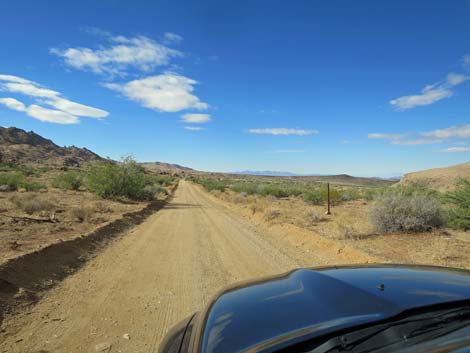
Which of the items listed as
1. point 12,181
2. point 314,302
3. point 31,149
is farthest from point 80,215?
point 31,149

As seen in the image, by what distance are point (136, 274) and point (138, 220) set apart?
9264mm

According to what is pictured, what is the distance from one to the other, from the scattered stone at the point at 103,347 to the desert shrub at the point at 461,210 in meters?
13.5

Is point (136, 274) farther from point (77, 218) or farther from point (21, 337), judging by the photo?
point (77, 218)

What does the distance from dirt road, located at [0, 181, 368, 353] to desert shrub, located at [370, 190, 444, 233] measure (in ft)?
13.1

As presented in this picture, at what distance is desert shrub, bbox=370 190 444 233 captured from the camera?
12172 mm

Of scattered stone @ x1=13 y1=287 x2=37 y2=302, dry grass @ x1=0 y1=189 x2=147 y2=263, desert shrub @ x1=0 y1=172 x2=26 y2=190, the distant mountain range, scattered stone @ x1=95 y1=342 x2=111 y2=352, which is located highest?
the distant mountain range

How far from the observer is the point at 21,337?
180 inches

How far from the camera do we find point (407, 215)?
40.5ft

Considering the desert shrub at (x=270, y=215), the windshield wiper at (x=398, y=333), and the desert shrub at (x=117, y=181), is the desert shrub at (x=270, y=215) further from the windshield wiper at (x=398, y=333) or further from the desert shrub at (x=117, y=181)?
the windshield wiper at (x=398, y=333)

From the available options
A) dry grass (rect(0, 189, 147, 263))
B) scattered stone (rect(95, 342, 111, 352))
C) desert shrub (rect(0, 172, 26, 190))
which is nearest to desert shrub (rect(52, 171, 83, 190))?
desert shrub (rect(0, 172, 26, 190))

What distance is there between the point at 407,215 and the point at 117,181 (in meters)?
21.2

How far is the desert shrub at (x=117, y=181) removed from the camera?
1024 inches

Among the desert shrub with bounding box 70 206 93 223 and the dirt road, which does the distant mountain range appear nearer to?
the desert shrub with bounding box 70 206 93 223

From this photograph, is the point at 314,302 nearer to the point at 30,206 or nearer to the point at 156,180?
the point at 30,206
